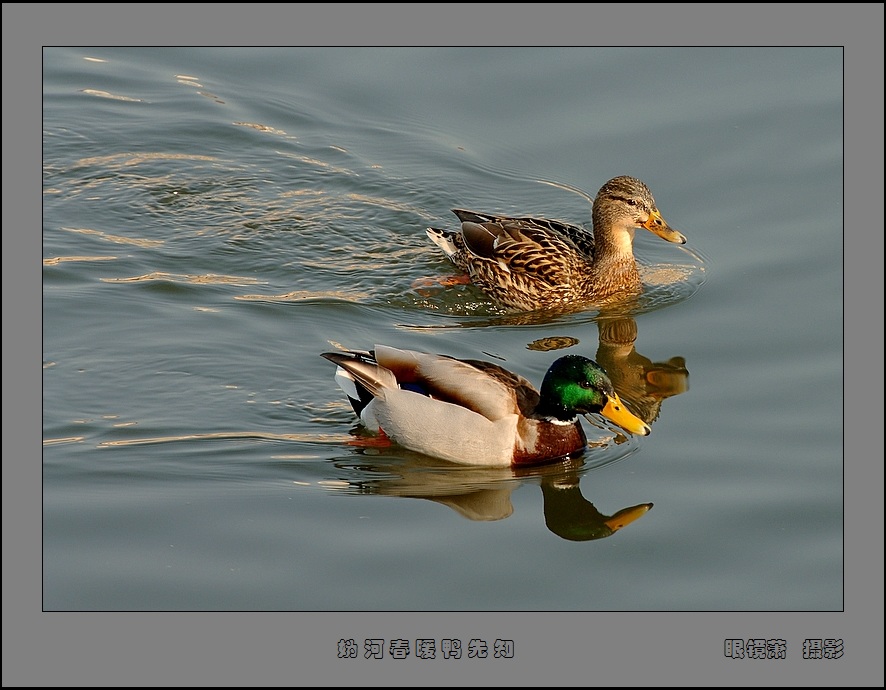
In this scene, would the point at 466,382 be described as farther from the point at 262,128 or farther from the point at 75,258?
the point at 262,128

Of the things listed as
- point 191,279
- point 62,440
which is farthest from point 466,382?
point 191,279

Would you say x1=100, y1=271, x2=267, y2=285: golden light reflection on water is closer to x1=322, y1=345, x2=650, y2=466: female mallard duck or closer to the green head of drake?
x1=322, y1=345, x2=650, y2=466: female mallard duck

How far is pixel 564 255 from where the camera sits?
12.0m

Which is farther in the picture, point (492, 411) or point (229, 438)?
point (229, 438)

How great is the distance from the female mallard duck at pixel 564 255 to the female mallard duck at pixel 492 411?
2499 mm

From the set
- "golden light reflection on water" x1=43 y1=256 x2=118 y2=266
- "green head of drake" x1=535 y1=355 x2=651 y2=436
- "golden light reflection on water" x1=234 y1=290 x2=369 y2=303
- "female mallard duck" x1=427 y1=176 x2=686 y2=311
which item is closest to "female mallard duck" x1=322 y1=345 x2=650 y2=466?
"green head of drake" x1=535 y1=355 x2=651 y2=436

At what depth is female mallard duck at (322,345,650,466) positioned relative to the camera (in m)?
9.17

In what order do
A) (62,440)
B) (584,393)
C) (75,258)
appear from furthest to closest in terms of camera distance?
(75,258) < (62,440) < (584,393)

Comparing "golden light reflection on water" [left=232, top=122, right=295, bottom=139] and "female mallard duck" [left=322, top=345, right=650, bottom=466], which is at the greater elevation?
"golden light reflection on water" [left=232, top=122, right=295, bottom=139]

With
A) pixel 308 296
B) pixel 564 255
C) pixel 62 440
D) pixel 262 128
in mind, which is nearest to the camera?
pixel 62 440

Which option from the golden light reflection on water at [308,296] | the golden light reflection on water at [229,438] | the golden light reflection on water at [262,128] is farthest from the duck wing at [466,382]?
the golden light reflection on water at [262,128]

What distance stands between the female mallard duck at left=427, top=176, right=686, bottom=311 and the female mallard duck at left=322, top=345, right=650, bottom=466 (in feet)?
8.20

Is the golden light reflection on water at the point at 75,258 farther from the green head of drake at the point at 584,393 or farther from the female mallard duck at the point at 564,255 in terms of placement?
the green head of drake at the point at 584,393

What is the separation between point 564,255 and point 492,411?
3.16m
